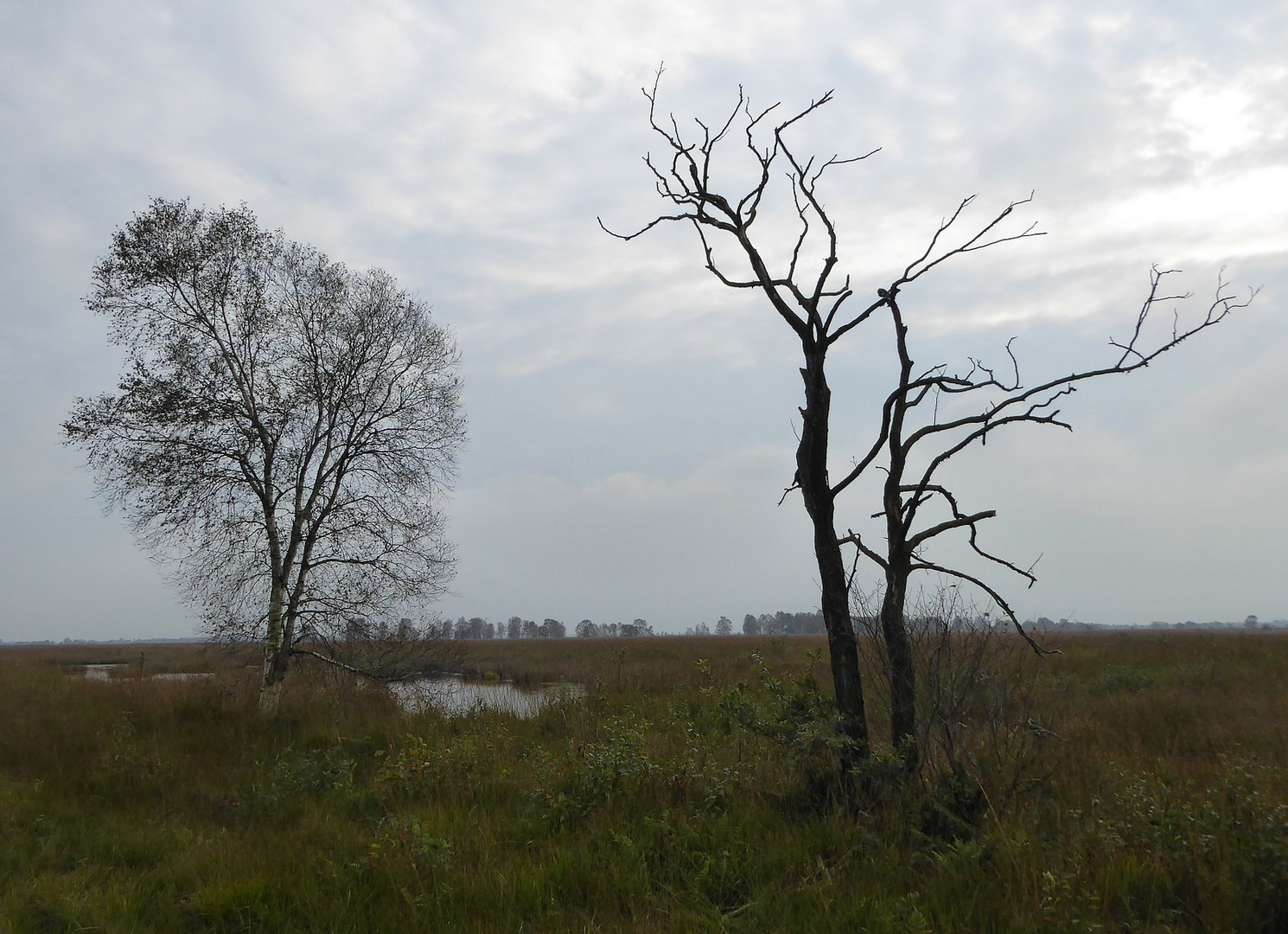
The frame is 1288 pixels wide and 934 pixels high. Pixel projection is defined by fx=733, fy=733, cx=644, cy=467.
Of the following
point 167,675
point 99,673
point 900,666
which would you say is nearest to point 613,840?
point 900,666

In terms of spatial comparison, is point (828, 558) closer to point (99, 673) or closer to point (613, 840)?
point (613, 840)

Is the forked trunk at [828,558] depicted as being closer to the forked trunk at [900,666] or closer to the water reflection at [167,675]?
the forked trunk at [900,666]

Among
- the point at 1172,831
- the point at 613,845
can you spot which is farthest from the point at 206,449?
the point at 1172,831

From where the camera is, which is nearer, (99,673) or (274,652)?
(274,652)

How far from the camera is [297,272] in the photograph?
14086mm

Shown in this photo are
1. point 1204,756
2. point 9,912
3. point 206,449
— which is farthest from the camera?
point 206,449

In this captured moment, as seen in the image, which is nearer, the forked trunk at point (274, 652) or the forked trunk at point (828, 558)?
the forked trunk at point (828, 558)

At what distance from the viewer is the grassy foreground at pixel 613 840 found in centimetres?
410

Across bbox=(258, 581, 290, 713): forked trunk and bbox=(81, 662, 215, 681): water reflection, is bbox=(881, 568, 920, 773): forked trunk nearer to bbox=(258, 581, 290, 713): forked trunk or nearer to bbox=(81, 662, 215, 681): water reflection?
bbox=(258, 581, 290, 713): forked trunk

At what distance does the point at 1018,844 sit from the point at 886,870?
2.58ft

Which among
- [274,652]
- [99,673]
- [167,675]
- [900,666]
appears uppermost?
[900,666]

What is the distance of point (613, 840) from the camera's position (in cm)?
540

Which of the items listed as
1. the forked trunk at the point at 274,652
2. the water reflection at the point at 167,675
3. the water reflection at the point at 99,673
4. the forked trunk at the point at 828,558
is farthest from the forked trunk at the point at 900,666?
the water reflection at the point at 99,673

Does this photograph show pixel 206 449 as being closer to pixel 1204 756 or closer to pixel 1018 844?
pixel 1018 844
